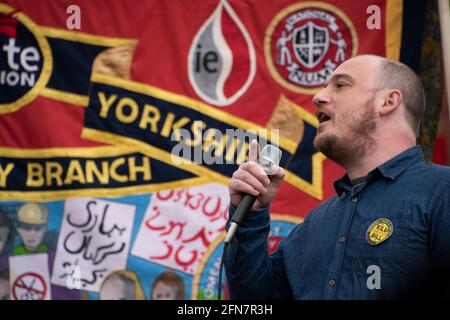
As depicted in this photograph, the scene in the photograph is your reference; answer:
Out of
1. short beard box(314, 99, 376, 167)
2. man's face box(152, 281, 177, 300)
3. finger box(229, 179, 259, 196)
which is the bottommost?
man's face box(152, 281, 177, 300)

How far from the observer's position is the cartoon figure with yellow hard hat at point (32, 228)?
397cm

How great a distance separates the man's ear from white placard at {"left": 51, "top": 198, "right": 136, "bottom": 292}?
181cm

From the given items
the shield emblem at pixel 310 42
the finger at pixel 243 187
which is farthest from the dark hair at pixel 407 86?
the shield emblem at pixel 310 42

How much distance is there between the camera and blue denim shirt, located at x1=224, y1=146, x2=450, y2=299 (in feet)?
7.26

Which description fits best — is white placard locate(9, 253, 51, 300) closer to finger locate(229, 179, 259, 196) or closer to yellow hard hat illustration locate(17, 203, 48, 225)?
yellow hard hat illustration locate(17, 203, 48, 225)

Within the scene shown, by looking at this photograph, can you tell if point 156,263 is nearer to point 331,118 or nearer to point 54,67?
point 54,67

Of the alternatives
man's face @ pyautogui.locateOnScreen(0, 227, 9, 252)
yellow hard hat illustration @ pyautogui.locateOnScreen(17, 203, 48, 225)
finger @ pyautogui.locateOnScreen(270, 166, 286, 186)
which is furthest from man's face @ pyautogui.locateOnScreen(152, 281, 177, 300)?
finger @ pyautogui.locateOnScreen(270, 166, 286, 186)

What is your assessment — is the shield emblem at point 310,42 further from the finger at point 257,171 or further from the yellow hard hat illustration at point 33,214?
the finger at point 257,171

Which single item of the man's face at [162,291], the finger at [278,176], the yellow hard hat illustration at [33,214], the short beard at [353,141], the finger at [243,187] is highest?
the short beard at [353,141]

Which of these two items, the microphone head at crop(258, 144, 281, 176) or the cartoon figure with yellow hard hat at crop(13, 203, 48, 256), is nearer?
the microphone head at crop(258, 144, 281, 176)

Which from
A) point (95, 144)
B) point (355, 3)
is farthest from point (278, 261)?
point (355, 3)

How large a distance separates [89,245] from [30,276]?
336 mm

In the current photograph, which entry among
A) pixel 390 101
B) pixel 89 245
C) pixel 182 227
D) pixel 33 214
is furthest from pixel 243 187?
pixel 33 214
